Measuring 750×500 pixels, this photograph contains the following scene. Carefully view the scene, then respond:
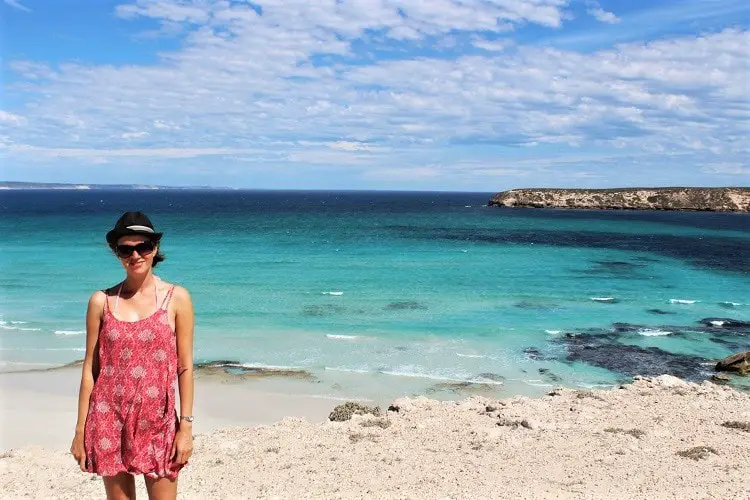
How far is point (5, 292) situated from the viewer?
28297 mm

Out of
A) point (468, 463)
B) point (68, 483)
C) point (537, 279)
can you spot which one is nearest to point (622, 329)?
point (537, 279)

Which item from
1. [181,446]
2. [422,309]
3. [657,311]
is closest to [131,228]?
[181,446]

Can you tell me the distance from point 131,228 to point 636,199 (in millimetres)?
127055

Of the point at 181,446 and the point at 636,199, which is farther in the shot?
the point at 636,199

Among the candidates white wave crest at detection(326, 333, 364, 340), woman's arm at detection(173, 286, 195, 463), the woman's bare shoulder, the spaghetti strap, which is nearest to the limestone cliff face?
white wave crest at detection(326, 333, 364, 340)

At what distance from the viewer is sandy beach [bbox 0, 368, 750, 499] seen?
7.96 m

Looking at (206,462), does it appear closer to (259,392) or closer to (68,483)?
(68,483)

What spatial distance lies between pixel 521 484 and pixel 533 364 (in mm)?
10593

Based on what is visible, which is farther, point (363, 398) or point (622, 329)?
point (622, 329)

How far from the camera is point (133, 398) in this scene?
13.6ft

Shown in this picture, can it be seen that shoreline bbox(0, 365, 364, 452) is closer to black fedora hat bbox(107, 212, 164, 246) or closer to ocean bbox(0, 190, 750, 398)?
ocean bbox(0, 190, 750, 398)

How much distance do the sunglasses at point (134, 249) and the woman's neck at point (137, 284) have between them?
0.15 meters

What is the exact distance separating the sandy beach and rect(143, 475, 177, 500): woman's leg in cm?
370

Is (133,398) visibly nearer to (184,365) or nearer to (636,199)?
(184,365)
